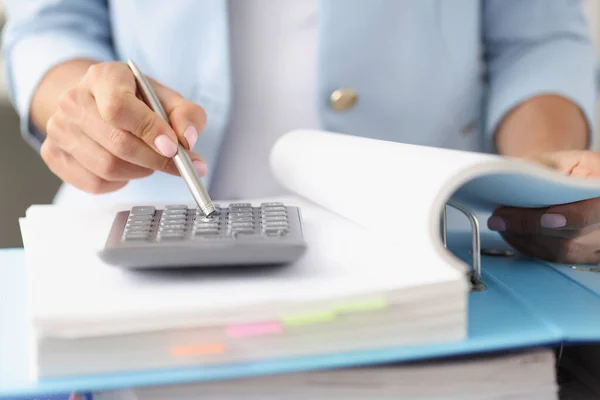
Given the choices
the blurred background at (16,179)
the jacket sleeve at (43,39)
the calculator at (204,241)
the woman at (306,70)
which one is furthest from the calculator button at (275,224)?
the blurred background at (16,179)

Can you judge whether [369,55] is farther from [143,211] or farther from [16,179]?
[16,179]

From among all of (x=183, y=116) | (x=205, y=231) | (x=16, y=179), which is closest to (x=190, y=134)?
(x=183, y=116)

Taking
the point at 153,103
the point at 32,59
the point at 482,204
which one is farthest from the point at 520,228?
the point at 32,59

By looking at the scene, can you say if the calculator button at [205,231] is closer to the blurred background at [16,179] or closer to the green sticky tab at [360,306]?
the green sticky tab at [360,306]

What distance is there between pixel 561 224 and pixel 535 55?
353 mm

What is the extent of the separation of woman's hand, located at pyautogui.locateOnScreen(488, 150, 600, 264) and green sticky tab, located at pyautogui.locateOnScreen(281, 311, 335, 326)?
0.61ft

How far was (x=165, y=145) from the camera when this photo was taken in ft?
1.33

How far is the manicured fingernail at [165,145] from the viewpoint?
0.41m

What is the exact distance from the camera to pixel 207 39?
0.62 metres

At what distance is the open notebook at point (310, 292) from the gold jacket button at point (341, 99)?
0.24 meters

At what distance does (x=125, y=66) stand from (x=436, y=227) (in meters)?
0.26

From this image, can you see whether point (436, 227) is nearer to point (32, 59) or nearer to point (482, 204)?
point (482, 204)

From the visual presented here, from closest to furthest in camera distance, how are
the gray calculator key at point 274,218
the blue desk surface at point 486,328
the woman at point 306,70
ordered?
the blue desk surface at point 486,328
the gray calculator key at point 274,218
the woman at point 306,70

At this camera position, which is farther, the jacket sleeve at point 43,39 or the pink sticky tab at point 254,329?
the jacket sleeve at point 43,39
